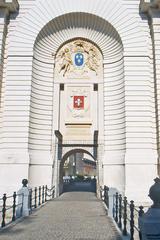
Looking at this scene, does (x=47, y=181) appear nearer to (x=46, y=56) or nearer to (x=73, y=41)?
(x=46, y=56)

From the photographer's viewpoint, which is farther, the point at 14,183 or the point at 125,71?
the point at 125,71

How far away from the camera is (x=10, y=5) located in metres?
22.8

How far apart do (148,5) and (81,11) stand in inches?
204

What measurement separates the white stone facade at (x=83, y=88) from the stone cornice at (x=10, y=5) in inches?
3.1

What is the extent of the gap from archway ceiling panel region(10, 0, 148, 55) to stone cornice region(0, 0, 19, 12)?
3.48 feet

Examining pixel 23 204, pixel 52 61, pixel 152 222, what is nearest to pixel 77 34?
pixel 52 61

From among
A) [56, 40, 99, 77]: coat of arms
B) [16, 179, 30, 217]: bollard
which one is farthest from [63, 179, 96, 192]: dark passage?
[16, 179, 30, 217]: bollard

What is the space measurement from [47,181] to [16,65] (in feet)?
29.6

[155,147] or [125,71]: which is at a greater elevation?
[125,71]

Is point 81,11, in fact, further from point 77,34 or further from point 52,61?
point 52,61

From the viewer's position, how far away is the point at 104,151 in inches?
912

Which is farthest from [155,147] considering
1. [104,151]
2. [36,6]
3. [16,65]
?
[36,6]

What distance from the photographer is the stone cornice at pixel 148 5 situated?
22359mm

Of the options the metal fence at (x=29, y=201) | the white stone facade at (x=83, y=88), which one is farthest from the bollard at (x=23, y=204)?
the white stone facade at (x=83, y=88)
